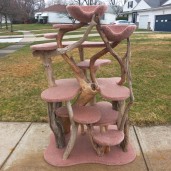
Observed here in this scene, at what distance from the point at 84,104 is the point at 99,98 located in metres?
2.03

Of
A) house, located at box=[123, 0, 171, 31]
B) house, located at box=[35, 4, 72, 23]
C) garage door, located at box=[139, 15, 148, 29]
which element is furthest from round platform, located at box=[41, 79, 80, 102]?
house, located at box=[35, 4, 72, 23]

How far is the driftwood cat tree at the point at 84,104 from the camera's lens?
2.98m

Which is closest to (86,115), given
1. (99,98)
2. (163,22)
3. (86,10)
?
(86,10)

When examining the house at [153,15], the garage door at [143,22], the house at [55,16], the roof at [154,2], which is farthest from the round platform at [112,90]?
the house at [55,16]

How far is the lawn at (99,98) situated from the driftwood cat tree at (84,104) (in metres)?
1.05

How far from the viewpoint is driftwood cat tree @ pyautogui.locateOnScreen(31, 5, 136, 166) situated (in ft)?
9.77

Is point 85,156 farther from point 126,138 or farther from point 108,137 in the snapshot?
point 126,138

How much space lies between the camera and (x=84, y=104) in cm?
341

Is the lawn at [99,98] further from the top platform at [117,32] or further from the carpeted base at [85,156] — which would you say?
the top platform at [117,32]

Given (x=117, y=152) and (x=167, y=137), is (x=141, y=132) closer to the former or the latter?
(x=167, y=137)

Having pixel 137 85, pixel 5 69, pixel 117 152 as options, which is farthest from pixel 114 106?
pixel 5 69

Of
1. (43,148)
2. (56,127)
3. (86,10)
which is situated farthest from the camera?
(43,148)

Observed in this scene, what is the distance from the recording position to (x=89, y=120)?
9.95 ft

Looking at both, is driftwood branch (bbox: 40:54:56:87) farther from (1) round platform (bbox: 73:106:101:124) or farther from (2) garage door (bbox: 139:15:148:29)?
(2) garage door (bbox: 139:15:148:29)
